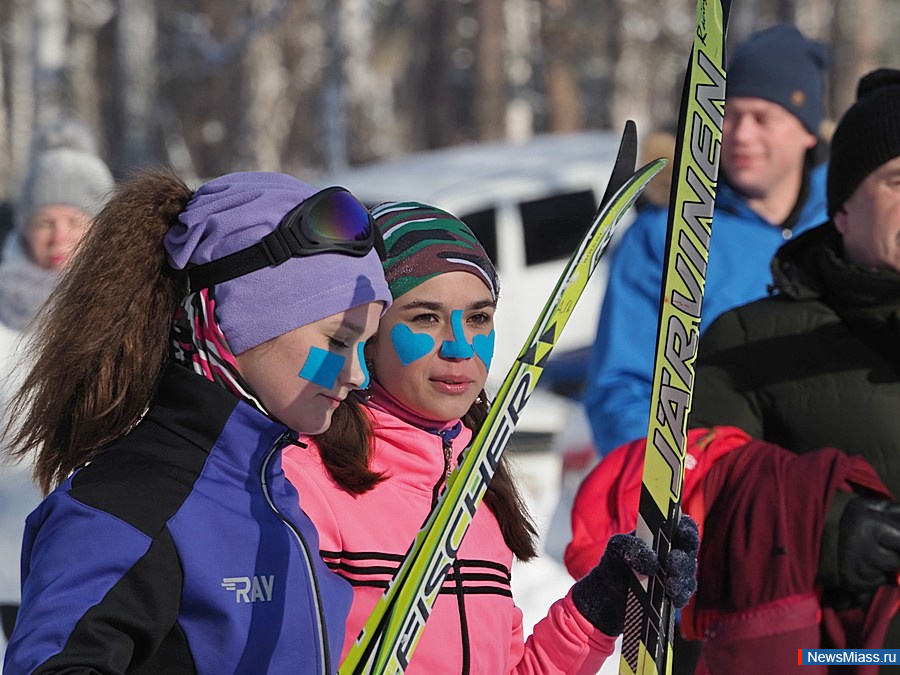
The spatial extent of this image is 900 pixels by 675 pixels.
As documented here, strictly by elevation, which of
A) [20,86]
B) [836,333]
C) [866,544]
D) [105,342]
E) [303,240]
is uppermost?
[303,240]

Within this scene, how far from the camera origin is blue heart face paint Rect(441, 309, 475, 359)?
241 centimetres

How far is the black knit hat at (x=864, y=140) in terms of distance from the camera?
3.08m

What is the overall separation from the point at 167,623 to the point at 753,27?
67.0 feet

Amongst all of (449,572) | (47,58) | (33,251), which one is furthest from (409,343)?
(47,58)

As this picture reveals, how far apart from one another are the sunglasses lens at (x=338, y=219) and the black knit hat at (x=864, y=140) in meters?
1.44

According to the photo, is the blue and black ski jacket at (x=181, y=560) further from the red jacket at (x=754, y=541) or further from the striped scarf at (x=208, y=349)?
the red jacket at (x=754, y=541)

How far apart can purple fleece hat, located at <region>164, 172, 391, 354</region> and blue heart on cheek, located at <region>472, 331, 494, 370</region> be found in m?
0.39

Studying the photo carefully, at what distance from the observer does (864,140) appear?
3.11 metres

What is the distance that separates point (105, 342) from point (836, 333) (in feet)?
5.74

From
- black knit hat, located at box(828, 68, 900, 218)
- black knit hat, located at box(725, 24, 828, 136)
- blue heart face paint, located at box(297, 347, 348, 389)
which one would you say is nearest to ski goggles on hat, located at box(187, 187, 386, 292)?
blue heart face paint, located at box(297, 347, 348, 389)

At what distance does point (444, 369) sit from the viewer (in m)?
2.42

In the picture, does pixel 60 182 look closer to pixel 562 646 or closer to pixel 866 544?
pixel 562 646

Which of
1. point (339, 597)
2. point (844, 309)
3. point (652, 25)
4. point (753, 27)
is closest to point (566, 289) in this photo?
point (339, 597)

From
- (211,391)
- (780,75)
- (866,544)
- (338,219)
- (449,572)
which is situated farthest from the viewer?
(780,75)
